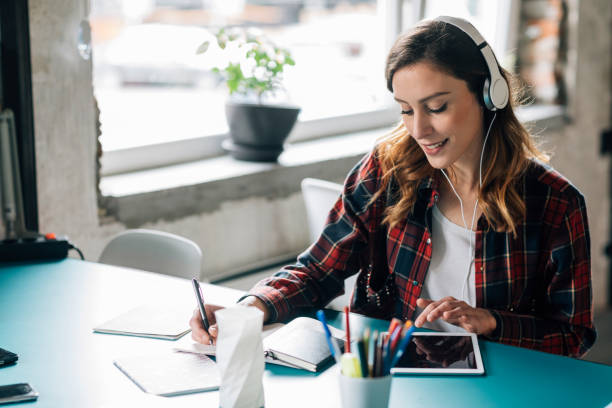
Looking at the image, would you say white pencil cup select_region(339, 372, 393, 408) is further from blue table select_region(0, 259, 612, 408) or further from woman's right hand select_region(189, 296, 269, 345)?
woman's right hand select_region(189, 296, 269, 345)

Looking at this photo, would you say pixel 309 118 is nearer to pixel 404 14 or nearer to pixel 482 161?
pixel 404 14

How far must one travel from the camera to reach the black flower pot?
257 centimetres

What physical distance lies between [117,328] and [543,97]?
11.1 ft

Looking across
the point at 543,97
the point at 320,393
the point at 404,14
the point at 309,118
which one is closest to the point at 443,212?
the point at 320,393

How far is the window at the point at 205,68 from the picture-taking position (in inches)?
99.7

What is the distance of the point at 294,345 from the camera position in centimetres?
129

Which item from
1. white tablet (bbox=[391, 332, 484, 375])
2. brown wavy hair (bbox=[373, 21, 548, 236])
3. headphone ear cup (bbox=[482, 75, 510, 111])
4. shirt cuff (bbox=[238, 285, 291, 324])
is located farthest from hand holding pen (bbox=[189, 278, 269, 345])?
headphone ear cup (bbox=[482, 75, 510, 111])

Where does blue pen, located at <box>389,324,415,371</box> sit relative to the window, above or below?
below

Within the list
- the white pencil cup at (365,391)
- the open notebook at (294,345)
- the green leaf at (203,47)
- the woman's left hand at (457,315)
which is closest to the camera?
the white pencil cup at (365,391)

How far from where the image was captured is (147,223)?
89.1 inches

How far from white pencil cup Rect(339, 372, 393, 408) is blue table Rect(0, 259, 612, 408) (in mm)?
133

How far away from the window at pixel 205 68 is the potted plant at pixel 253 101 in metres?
0.13

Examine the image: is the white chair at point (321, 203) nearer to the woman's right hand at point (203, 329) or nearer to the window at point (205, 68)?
the window at point (205, 68)

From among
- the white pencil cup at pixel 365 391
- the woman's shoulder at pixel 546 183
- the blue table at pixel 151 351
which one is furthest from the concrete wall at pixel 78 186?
the white pencil cup at pixel 365 391
